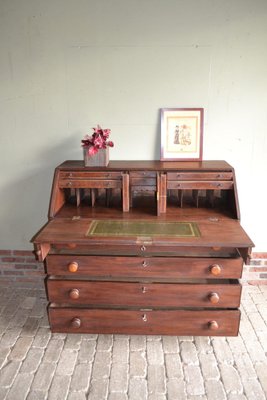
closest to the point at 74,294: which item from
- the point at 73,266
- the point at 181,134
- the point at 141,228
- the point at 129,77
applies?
the point at 73,266

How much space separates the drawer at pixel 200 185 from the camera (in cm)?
204

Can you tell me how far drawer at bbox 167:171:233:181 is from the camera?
2.05 metres

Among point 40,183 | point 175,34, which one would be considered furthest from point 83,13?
point 40,183

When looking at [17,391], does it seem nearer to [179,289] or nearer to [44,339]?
[44,339]

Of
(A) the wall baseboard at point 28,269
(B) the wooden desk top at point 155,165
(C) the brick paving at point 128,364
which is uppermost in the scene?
(B) the wooden desk top at point 155,165

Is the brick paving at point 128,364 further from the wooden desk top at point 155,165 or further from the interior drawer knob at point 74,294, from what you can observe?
the wooden desk top at point 155,165

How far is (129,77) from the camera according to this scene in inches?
86.4

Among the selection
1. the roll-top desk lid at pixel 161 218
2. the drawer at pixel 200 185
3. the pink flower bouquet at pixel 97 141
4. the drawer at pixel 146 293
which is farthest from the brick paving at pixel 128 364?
the pink flower bouquet at pixel 97 141

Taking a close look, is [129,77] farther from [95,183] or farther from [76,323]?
[76,323]

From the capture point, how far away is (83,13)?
6.89ft

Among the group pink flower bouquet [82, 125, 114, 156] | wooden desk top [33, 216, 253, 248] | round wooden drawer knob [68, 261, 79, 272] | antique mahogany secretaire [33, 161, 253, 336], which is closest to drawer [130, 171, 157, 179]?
antique mahogany secretaire [33, 161, 253, 336]

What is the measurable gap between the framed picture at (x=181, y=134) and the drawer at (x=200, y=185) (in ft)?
0.93

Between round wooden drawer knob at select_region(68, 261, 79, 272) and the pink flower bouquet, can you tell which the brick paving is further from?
the pink flower bouquet

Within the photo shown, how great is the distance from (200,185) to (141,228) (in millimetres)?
508
